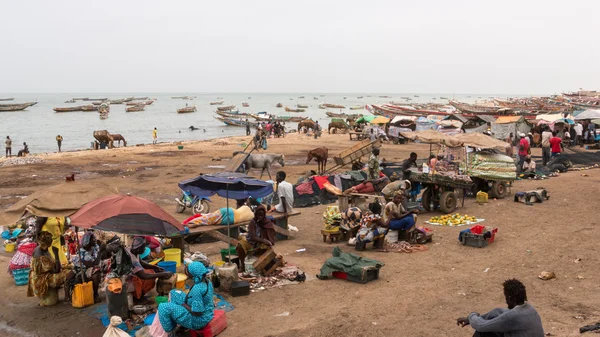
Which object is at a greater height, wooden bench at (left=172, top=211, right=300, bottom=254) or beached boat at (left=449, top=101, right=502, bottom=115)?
beached boat at (left=449, top=101, right=502, bottom=115)

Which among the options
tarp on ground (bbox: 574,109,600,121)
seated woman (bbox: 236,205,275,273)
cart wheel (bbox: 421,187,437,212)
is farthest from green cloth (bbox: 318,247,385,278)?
tarp on ground (bbox: 574,109,600,121)

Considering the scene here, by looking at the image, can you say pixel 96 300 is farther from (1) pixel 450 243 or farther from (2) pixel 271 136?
(2) pixel 271 136

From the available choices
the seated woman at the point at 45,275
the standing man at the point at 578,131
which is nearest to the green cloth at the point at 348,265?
the seated woman at the point at 45,275

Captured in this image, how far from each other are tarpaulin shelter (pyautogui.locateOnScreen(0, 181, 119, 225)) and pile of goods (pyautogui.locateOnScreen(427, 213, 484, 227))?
8030 millimetres

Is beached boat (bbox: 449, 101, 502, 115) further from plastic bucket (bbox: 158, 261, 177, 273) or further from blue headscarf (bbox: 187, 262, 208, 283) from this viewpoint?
blue headscarf (bbox: 187, 262, 208, 283)

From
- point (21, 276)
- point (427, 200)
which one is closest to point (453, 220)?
point (427, 200)

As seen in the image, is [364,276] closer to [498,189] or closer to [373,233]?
[373,233]

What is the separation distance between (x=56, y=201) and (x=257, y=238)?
3323 millimetres

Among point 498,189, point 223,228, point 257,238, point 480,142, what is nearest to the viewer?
point 257,238

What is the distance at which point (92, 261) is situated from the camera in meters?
7.82

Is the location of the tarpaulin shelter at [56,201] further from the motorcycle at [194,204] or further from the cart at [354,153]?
the cart at [354,153]

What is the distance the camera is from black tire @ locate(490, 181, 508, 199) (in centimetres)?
1473

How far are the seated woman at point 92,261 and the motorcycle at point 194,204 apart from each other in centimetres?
550

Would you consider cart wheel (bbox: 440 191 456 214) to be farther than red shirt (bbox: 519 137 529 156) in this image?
No
